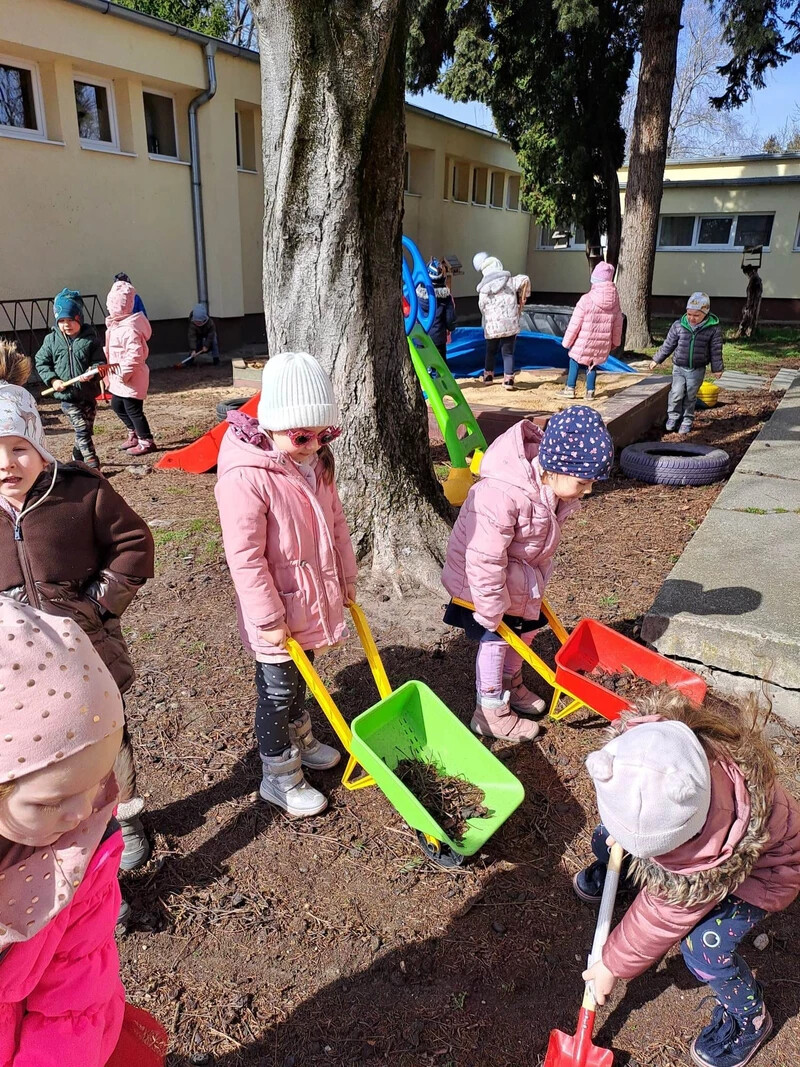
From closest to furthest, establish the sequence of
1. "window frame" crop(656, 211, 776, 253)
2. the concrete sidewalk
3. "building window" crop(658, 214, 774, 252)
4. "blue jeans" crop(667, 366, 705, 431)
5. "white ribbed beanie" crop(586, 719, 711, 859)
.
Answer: "white ribbed beanie" crop(586, 719, 711, 859), the concrete sidewalk, "blue jeans" crop(667, 366, 705, 431), "window frame" crop(656, 211, 776, 253), "building window" crop(658, 214, 774, 252)

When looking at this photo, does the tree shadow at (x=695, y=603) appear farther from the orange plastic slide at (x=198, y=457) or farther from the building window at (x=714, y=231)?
the building window at (x=714, y=231)

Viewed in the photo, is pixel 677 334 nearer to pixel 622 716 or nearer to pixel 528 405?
pixel 528 405

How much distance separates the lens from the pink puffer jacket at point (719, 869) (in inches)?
66.6

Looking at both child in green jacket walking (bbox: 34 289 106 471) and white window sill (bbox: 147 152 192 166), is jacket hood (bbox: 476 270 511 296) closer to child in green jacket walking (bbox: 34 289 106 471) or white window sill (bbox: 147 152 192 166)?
child in green jacket walking (bbox: 34 289 106 471)

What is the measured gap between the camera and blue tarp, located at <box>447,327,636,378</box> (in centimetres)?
1130

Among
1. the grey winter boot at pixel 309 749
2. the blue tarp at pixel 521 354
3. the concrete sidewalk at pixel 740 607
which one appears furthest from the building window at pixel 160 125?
the grey winter boot at pixel 309 749

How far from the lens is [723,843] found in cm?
169

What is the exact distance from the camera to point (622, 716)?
1.89 metres

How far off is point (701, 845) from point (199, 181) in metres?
14.6

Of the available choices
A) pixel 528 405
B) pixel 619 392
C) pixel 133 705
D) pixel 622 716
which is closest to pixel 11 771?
pixel 622 716

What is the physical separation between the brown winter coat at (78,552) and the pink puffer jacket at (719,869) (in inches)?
60.1


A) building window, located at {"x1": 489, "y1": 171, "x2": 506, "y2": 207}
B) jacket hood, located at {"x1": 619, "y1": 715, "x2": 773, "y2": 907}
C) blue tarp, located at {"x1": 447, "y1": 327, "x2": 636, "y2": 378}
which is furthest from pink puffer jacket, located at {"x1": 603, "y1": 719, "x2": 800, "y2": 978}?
building window, located at {"x1": 489, "y1": 171, "x2": 506, "y2": 207}

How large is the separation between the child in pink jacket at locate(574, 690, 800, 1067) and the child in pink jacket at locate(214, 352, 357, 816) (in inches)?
45.7

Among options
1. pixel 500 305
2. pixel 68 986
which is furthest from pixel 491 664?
pixel 500 305
